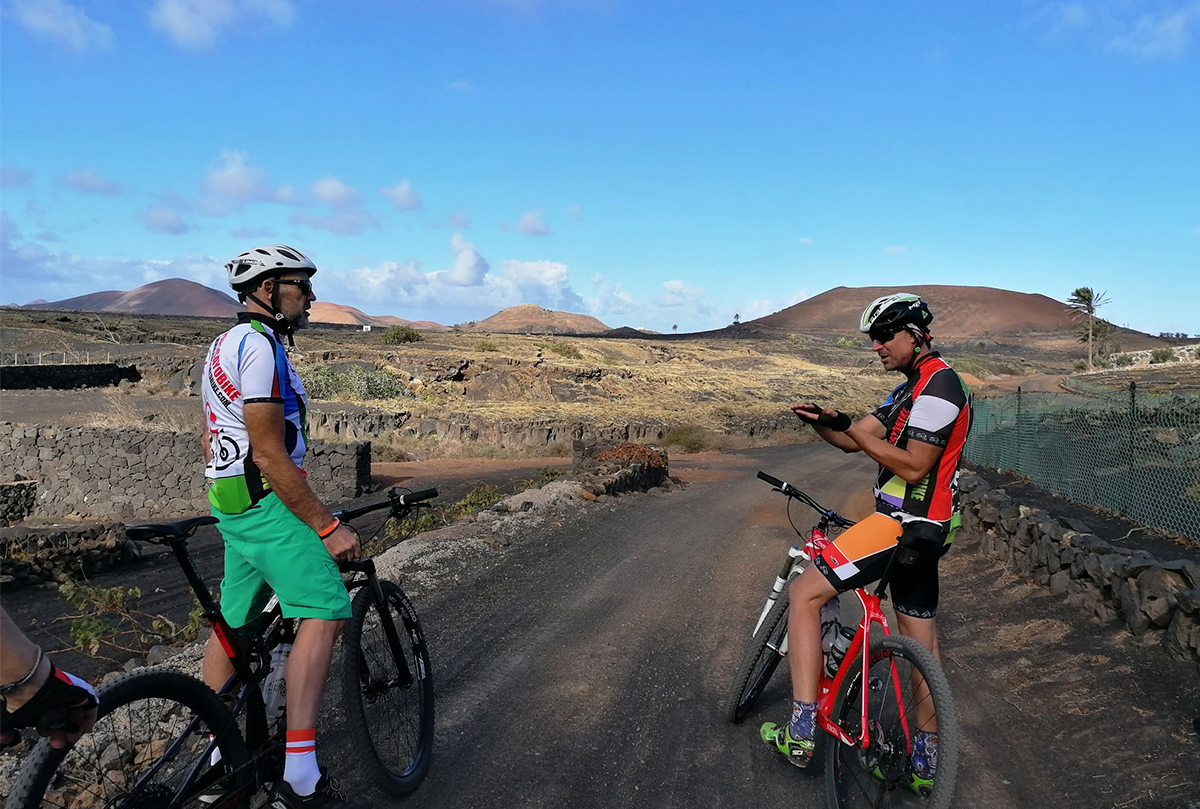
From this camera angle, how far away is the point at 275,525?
3066 millimetres

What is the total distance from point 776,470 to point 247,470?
20.3 meters

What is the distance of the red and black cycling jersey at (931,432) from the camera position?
3.53 metres

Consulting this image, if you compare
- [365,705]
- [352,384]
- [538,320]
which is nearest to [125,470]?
[352,384]

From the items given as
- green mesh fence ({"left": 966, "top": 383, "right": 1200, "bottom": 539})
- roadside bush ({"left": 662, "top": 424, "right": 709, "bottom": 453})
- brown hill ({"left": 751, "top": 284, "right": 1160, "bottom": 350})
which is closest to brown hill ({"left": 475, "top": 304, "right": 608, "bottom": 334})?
brown hill ({"left": 751, "top": 284, "right": 1160, "bottom": 350})

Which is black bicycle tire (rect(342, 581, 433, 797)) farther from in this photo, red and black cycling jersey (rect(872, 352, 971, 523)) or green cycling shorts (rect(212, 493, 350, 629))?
red and black cycling jersey (rect(872, 352, 971, 523))

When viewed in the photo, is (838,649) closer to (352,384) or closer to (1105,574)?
(1105,574)

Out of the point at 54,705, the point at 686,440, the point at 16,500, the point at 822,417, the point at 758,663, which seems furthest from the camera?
the point at 686,440

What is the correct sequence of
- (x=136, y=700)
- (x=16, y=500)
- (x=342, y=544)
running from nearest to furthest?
(x=136, y=700) < (x=342, y=544) < (x=16, y=500)

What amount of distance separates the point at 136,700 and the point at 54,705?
0.41m

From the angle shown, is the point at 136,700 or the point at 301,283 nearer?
the point at 136,700

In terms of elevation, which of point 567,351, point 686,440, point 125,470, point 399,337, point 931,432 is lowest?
point 125,470

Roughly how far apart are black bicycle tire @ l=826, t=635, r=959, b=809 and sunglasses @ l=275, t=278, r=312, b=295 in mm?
2742

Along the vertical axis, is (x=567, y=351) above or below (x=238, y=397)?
above

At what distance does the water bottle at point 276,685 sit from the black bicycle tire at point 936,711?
7.43ft
